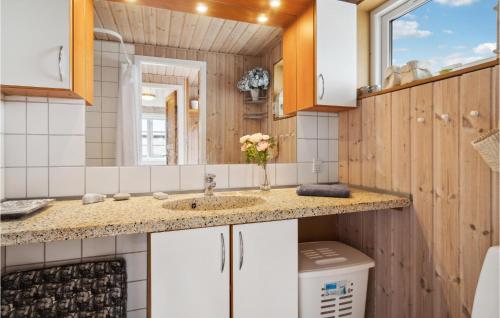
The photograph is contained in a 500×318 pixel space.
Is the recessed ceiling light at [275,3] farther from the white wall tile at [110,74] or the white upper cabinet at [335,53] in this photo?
the white wall tile at [110,74]

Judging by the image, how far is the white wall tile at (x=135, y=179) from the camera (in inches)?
57.2

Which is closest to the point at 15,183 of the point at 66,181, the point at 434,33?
the point at 66,181

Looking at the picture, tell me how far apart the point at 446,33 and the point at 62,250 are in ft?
7.57

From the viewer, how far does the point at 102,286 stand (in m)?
1.24

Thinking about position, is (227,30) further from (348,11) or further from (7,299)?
(7,299)

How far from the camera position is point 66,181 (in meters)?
1.35

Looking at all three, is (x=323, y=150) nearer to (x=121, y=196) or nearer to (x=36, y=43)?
(x=121, y=196)

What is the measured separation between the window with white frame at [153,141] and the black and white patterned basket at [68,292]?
0.55m

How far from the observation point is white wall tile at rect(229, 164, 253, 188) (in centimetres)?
168

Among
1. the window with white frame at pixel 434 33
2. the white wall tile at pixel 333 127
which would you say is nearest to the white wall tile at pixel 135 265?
the white wall tile at pixel 333 127

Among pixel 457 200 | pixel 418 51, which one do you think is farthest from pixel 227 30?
pixel 457 200

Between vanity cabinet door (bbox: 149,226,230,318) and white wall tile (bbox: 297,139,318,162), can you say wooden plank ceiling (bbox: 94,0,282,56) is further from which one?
vanity cabinet door (bbox: 149,226,230,318)

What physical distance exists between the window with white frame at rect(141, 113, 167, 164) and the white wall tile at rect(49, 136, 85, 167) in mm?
292

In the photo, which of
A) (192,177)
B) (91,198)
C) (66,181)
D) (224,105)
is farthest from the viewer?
(224,105)
